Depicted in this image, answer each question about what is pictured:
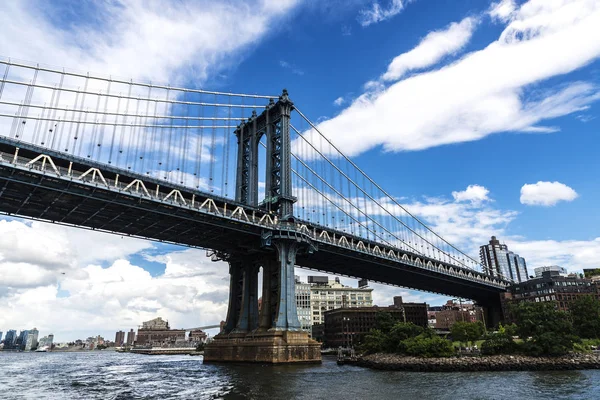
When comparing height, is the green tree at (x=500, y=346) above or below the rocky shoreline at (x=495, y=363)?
above

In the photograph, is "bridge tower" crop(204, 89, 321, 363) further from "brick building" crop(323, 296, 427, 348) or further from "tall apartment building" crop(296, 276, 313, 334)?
"tall apartment building" crop(296, 276, 313, 334)

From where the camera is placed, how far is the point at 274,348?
211ft

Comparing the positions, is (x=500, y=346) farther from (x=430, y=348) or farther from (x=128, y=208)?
(x=128, y=208)

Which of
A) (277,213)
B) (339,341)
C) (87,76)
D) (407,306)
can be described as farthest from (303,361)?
(407,306)

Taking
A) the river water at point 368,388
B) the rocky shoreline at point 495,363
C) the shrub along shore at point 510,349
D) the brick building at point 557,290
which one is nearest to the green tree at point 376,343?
the shrub along shore at point 510,349

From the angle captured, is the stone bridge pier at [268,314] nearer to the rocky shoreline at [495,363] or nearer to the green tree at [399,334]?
the green tree at [399,334]

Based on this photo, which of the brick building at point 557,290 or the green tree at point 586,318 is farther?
the brick building at point 557,290

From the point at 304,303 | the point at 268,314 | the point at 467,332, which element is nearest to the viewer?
the point at 268,314

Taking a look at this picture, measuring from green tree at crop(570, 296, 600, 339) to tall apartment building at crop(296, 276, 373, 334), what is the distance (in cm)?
11002

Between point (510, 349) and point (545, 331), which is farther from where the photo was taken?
point (510, 349)

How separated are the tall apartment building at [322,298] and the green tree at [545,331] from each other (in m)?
A: 127

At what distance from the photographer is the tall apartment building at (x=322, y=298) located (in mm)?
186250

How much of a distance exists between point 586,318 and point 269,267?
2393 inches

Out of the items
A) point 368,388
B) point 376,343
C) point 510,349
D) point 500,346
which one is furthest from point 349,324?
point 368,388
